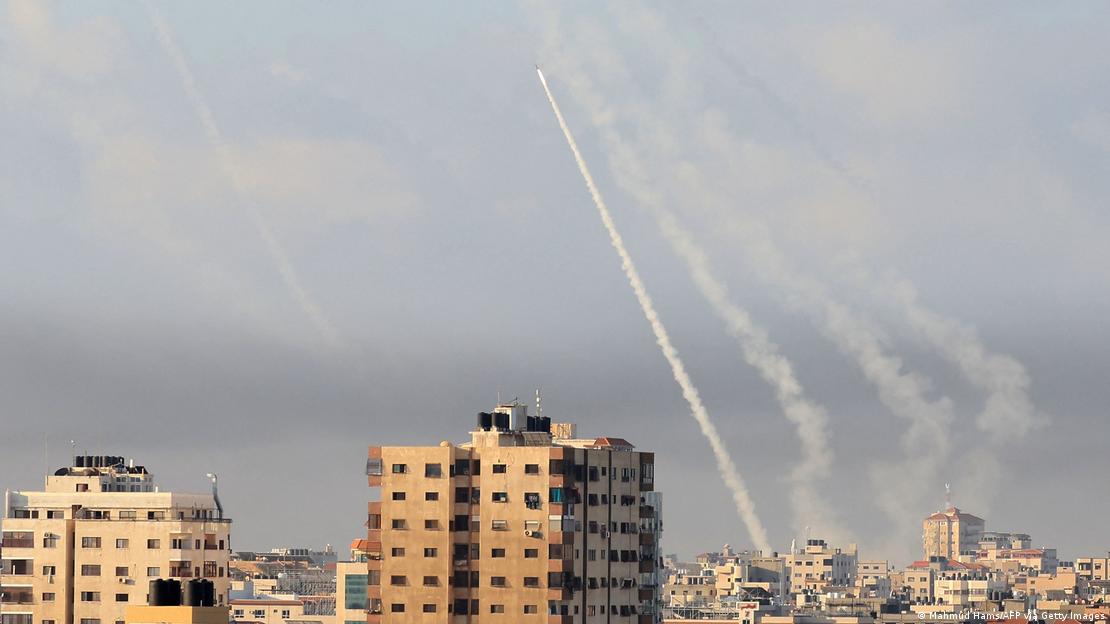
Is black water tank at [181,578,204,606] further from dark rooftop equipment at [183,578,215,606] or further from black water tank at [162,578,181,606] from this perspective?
black water tank at [162,578,181,606]

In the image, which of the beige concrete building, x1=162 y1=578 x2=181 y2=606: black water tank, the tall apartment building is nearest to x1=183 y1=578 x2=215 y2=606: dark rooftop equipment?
x1=162 y1=578 x2=181 y2=606: black water tank

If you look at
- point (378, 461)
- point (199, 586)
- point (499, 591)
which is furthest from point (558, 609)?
point (199, 586)

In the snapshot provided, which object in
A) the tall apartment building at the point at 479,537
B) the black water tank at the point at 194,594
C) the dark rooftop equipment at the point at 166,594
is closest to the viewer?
the black water tank at the point at 194,594

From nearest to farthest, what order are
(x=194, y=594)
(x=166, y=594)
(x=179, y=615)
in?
(x=179, y=615) → (x=194, y=594) → (x=166, y=594)

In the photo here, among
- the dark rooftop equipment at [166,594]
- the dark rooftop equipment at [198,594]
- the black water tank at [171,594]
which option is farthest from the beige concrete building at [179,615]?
the black water tank at [171,594]

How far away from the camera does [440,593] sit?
18938 cm

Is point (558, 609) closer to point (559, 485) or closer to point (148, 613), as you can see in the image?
point (559, 485)

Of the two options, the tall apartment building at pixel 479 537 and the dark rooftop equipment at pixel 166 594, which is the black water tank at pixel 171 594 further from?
the tall apartment building at pixel 479 537

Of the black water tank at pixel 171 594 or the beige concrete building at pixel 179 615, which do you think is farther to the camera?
the black water tank at pixel 171 594

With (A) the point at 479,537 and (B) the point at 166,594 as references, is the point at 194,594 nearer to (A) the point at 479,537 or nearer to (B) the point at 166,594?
(B) the point at 166,594

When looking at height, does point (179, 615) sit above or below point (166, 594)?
below

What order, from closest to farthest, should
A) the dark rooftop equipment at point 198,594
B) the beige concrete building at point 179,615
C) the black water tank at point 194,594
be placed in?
the beige concrete building at point 179,615, the black water tank at point 194,594, the dark rooftop equipment at point 198,594

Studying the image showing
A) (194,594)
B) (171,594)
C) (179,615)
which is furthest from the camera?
(171,594)

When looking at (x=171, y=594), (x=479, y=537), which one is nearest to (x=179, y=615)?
(x=171, y=594)
